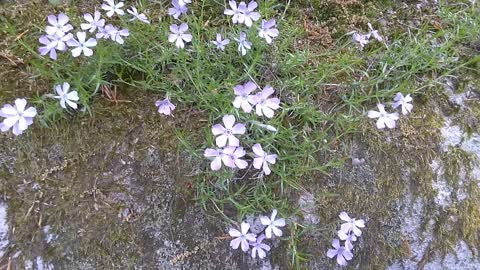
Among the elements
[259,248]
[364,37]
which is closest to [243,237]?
[259,248]

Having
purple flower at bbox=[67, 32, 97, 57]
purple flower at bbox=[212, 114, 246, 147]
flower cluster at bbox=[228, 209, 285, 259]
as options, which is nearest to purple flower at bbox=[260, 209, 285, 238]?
flower cluster at bbox=[228, 209, 285, 259]

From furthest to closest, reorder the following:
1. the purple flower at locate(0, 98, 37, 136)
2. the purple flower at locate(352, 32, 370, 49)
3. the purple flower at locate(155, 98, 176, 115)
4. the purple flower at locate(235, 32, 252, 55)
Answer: the purple flower at locate(352, 32, 370, 49) → the purple flower at locate(235, 32, 252, 55) → the purple flower at locate(155, 98, 176, 115) → the purple flower at locate(0, 98, 37, 136)

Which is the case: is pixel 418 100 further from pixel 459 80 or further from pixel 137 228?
pixel 137 228

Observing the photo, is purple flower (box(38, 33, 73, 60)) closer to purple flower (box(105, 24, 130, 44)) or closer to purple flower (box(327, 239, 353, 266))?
purple flower (box(105, 24, 130, 44))

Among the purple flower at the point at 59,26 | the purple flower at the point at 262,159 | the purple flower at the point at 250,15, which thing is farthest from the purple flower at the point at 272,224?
the purple flower at the point at 59,26

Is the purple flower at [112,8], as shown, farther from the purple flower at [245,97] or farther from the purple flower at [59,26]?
the purple flower at [245,97]

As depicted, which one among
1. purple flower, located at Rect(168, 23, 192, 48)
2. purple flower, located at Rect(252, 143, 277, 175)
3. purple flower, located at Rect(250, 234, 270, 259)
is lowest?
purple flower, located at Rect(250, 234, 270, 259)
